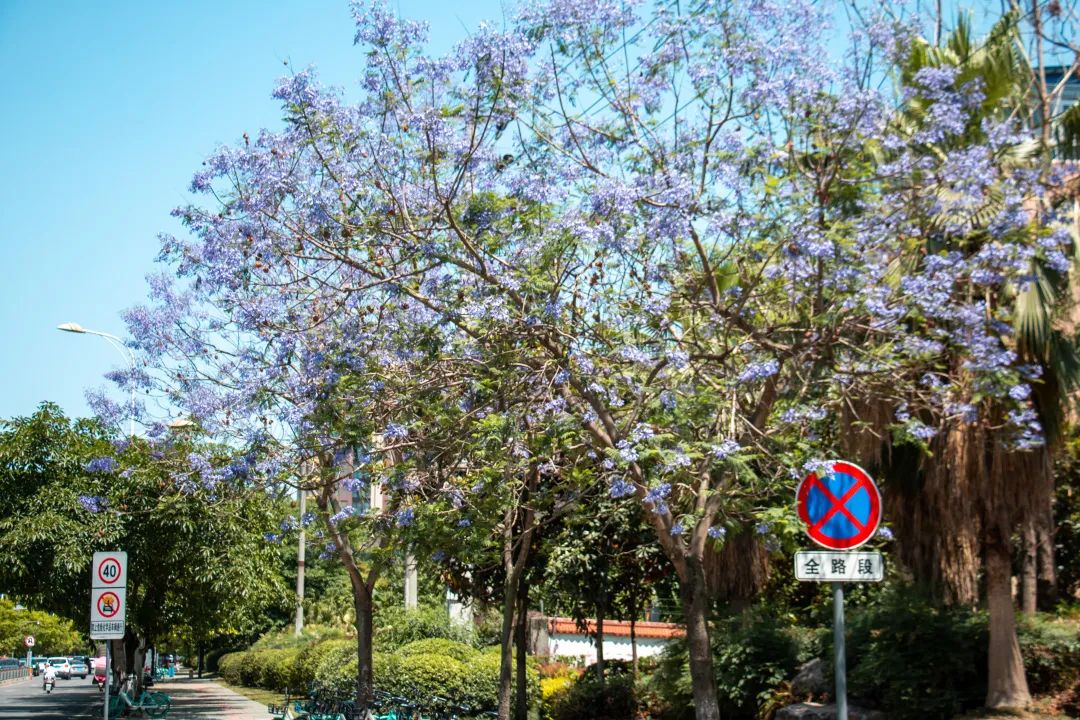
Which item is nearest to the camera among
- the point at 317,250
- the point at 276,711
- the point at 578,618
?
the point at 317,250

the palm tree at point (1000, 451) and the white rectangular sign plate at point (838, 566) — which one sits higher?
the palm tree at point (1000, 451)

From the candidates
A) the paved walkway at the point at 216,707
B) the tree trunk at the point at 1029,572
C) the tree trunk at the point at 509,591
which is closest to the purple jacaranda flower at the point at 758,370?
the tree trunk at the point at 509,591

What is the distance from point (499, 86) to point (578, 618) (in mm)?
13135

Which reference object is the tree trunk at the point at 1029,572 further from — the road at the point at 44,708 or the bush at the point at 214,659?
the bush at the point at 214,659

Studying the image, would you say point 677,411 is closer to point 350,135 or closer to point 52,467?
point 350,135

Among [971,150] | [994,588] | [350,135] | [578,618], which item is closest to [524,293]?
[350,135]

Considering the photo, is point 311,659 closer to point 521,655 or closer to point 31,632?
point 521,655

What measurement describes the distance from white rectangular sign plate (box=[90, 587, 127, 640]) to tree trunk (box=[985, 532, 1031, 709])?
11733 mm

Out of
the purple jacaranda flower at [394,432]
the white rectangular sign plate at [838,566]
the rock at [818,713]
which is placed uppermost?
the purple jacaranda flower at [394,432]

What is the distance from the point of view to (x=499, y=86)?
11336 millimetres

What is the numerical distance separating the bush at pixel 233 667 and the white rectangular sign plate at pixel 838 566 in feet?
165

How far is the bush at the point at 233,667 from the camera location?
186 ft

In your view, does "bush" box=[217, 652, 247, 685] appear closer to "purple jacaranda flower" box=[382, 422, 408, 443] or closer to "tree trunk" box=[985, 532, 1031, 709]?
"purple jacaranda flower" box=[382, 422, 408, 443]

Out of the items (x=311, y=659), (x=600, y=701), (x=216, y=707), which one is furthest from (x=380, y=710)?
(x=216, y=707)
